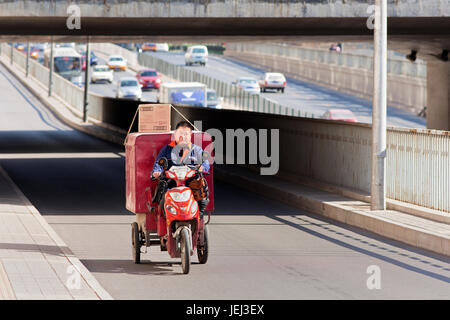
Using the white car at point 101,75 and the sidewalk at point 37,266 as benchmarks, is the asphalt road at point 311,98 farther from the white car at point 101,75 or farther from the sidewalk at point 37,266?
the sidewalk at point 37,266

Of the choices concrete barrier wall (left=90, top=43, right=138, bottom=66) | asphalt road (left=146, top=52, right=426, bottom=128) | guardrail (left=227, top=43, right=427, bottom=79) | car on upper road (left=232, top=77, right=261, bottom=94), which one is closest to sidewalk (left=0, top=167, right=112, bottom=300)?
guardrail (left=227, top=43, right=427, bottom=79)

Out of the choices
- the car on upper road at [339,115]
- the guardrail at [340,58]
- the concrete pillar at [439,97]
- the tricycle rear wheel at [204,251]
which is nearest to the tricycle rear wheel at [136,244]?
the tricycle rear wheel at [204,251]

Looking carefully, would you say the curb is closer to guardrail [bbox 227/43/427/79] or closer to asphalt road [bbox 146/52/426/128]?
guardrail [bbox 227/43/427/79]

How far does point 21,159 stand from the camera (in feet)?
117

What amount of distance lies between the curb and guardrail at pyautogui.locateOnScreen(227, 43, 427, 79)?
4223 centimetres

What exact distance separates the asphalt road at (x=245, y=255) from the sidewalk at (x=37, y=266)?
385mm

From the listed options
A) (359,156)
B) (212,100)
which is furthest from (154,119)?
(212,100)

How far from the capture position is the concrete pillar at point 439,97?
39.2m

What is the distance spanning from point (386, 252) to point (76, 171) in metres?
16.8

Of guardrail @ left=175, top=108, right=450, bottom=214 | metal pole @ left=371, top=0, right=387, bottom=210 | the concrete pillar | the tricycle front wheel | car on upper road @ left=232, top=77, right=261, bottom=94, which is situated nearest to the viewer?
the tricycle front wheel

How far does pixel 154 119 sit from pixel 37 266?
9.69ft

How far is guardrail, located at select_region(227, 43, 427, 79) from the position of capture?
248 ft

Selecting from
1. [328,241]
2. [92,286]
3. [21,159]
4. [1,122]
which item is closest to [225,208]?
[328,241]

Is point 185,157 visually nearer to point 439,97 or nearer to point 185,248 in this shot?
point 185,248
